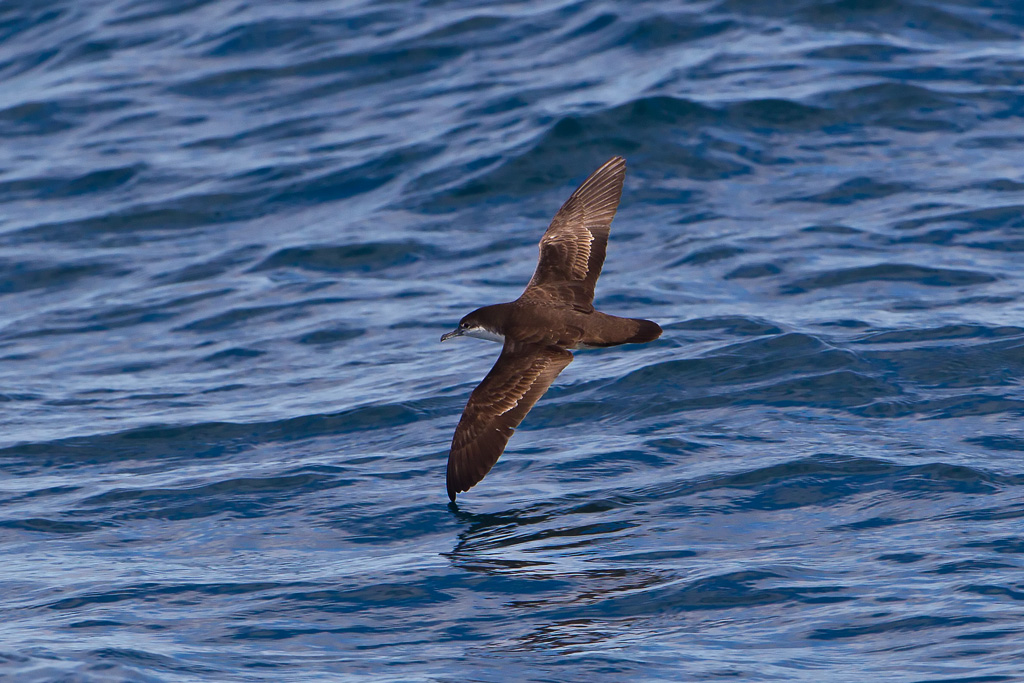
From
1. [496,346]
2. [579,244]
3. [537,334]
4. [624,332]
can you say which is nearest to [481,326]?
[537,334]

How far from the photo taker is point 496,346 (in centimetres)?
1080

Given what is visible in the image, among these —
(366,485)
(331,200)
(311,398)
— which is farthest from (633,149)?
(366,485)

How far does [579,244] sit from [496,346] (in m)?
2.04

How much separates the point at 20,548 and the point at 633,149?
6.85 metres

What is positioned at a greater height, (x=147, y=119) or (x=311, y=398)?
(x=147, y=119)

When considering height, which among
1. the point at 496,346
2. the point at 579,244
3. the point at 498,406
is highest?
the point at 579,244

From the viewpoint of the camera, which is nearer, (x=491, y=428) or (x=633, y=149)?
(x=491, y=428)

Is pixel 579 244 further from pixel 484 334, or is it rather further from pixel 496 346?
pixel 496 346

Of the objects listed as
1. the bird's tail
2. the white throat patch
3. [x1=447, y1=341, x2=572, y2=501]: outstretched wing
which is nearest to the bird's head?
the white throat patch

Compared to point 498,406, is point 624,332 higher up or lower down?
higher up

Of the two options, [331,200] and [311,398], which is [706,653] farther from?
[331,200]

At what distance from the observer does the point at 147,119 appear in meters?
14.8

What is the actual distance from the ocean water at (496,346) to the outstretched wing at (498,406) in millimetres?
313

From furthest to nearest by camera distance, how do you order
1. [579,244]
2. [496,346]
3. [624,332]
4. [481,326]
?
[496,346] → [579,244] → [481,326] → [624,332]
